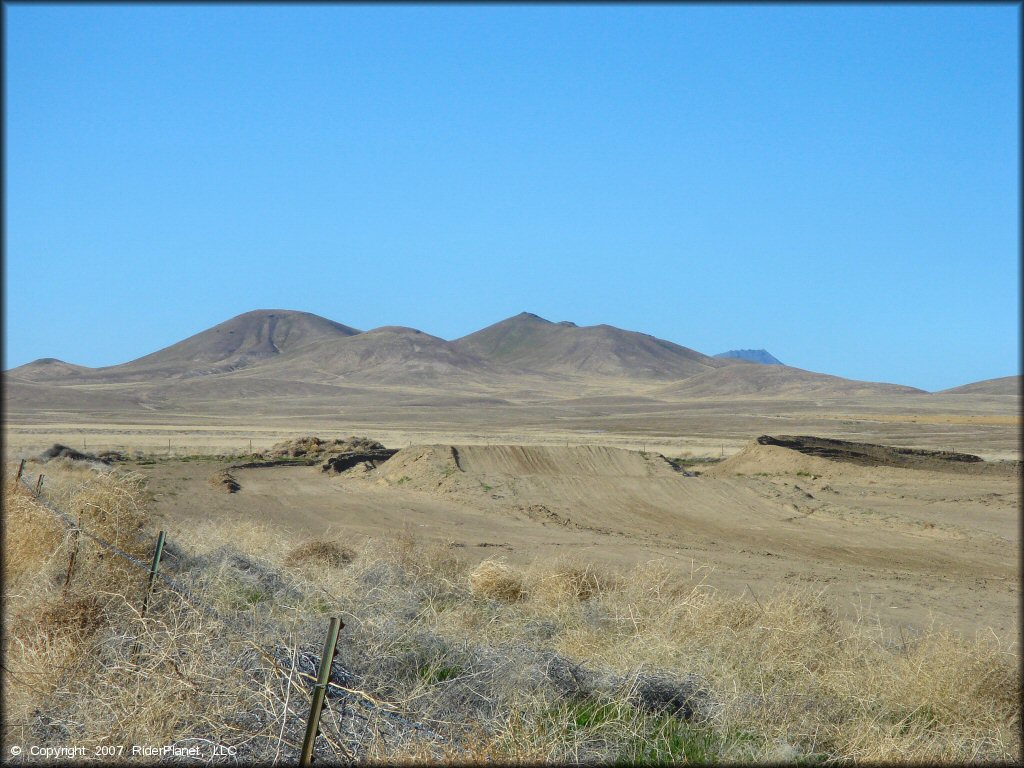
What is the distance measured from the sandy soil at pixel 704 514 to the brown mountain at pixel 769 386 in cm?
12185

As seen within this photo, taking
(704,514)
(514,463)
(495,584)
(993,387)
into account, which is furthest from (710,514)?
(993,387)

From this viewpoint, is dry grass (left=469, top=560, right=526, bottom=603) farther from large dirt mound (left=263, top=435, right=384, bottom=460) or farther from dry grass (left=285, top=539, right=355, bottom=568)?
large dirt mound (left=263, top=435, right=384, bottom=460)

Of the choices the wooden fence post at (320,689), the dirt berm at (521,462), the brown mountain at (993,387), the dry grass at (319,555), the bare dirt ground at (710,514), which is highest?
the brown mountain at (993,387)

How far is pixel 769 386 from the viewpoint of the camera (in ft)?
557

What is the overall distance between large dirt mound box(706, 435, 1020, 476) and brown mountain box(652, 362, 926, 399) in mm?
115510

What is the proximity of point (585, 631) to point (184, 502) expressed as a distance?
747 inches

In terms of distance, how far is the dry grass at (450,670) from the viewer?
19.9 ft

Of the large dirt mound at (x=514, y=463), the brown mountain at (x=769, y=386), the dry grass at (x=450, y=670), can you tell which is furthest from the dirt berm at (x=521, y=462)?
the brown mountain at (x=769, y=386)

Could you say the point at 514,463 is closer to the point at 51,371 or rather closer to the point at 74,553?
the point at 74,553

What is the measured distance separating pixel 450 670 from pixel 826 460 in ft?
99.4

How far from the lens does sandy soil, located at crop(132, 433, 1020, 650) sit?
16766mm

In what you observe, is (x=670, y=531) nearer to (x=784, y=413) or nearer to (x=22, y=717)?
(x=22, y=717)

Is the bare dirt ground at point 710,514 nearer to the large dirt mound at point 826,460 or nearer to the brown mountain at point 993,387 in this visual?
the large dirt mound at point 826,460

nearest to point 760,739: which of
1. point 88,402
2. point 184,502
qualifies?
point 184,502
